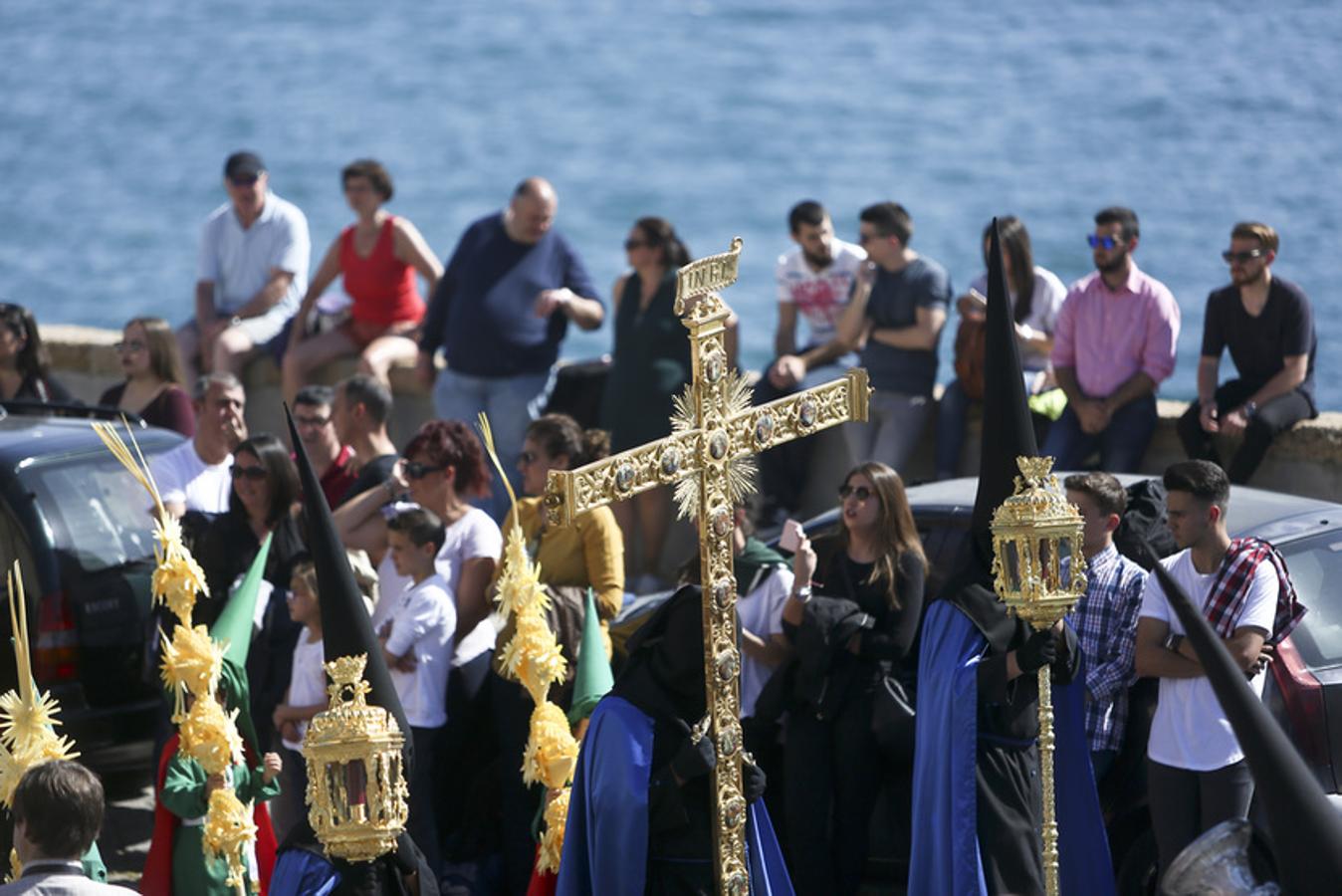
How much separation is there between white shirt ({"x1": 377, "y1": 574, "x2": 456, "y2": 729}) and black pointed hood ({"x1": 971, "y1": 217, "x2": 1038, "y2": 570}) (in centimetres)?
265

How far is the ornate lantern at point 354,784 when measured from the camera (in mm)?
6352

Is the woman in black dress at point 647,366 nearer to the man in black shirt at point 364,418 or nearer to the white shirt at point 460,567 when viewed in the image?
the man in black shirt at point 364,418

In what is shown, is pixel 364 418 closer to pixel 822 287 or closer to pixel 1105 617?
pixel 822 287

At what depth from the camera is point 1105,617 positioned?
27.5ft

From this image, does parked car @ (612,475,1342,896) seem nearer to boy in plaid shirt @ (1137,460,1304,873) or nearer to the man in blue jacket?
boy in plaid shirt @ (1137,460,1304,873)

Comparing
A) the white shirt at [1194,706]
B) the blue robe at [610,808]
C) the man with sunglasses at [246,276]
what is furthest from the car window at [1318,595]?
the man with sunglasses at [246,276]

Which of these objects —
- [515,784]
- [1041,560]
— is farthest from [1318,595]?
[515,784]

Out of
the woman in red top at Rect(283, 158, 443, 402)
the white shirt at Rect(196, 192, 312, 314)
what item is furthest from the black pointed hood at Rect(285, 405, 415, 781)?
the white shirt at Rect(196, 192, 312, 314)

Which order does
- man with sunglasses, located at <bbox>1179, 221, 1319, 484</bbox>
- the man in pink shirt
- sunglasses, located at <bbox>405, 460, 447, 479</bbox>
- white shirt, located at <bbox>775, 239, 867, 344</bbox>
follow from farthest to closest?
white shirt, located at <bbox>775, 239, 867, 344</bbox>
the man in pink shirt
man with sunglasses, located at <bbox>1179, 221, 1319, 484</bbox>
sunglasses, located at <bbox>405, 460, 447, 479</bbox>

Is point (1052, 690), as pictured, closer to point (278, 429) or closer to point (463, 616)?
point (463, 616)

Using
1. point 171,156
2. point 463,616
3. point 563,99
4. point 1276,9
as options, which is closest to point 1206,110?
point 1276,9

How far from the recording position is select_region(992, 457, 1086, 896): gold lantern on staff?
266 inches

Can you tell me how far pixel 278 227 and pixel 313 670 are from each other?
5340 millimetres

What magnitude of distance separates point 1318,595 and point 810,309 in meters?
4.58
